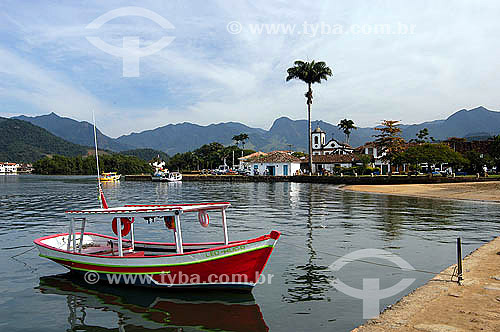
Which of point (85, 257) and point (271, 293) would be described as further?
point (85, 257)

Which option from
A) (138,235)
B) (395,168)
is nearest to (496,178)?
(395,168)

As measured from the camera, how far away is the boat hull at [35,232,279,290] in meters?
9.73

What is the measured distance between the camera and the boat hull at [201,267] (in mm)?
9734

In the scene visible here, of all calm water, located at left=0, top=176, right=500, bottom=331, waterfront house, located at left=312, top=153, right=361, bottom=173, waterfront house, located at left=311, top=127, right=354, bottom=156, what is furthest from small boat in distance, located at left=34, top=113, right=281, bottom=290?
waterfront house, located at left=311, top=127, right=354, bottom=156

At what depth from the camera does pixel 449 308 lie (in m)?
7.80

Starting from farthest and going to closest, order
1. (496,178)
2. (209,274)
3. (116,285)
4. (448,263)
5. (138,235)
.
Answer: (496,178) < (138,235) < (448,263) < (116,285) < (209,274)

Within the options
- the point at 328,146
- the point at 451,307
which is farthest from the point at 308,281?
the point at 328,146

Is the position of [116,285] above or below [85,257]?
below

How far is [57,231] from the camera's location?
20219 mm

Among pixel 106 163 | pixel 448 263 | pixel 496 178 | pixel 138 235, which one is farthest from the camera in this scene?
pixel 106 163

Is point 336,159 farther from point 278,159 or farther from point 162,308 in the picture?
point 162,308

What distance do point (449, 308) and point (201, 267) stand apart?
5629mm

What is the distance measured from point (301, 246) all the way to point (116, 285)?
293 inches

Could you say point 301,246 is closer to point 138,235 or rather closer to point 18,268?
point 138,235
